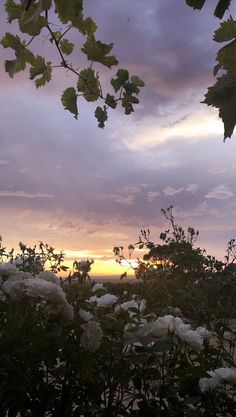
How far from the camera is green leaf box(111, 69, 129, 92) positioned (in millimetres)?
2020

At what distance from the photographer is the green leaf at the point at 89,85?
81.0 inches

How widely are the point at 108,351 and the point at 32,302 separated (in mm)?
534

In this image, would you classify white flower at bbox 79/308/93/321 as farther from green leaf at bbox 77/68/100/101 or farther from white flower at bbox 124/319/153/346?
green leaf at bbox 77/68/100/101

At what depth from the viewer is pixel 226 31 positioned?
0.95 m

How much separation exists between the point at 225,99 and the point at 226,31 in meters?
0.16

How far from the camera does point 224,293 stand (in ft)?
23.1

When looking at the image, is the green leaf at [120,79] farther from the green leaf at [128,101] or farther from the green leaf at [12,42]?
the green leaf at [12,42]

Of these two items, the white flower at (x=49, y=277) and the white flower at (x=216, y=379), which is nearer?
the white flower at (x=216, y=379)

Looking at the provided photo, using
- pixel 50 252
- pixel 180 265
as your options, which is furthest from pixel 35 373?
pixel 180 265

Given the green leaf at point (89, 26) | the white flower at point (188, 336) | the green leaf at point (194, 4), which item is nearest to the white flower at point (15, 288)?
the white flower at point (188, 336)

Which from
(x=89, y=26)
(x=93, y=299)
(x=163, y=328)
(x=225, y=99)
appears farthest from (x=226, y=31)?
(x=93, y=299)

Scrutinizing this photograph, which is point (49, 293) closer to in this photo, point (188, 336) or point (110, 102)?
point (188, 336)

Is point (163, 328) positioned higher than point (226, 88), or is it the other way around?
point (226, 88)

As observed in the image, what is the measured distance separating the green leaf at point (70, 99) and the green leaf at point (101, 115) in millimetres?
101
